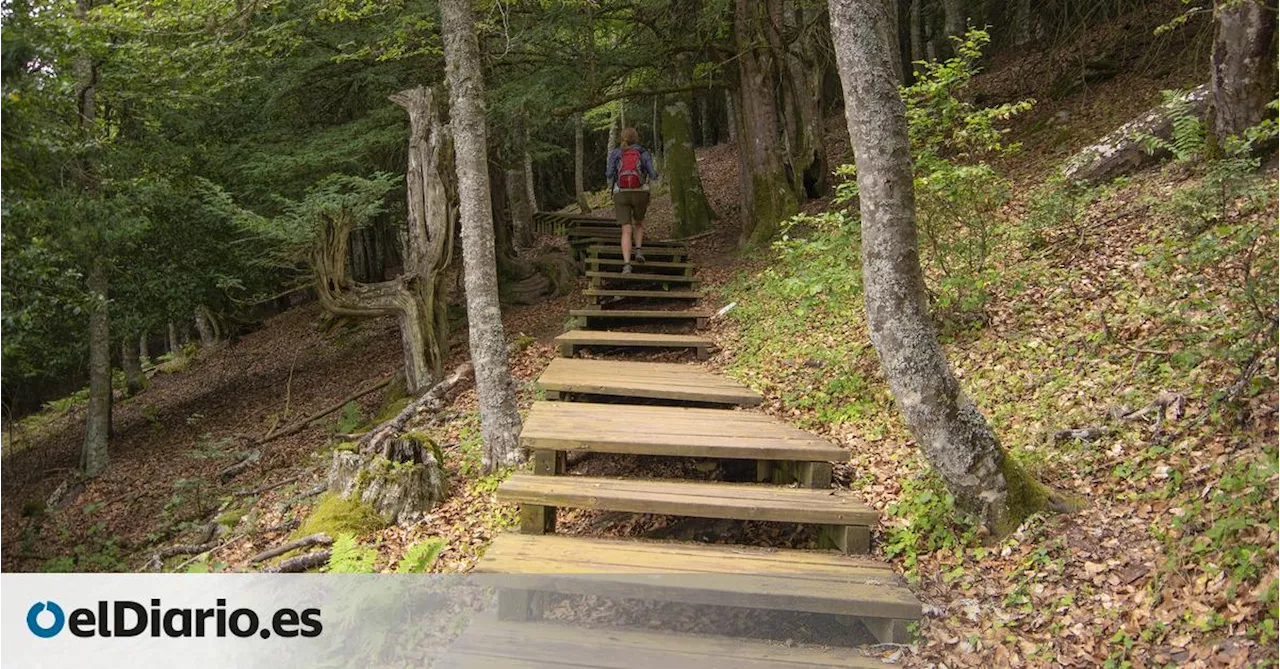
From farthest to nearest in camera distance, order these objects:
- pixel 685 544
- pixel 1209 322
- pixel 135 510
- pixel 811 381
Result: 1. pixel 135 510
2. pixel 811 381
3. pixel 1209 322
4. pixel 685 544

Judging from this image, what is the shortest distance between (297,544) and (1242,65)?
9.74m

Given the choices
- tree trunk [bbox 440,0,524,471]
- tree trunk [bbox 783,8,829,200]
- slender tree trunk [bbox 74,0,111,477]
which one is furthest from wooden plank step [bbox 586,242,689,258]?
slender tree trunk [bbox 74,0,111,477]

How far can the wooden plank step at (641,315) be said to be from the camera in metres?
9.73

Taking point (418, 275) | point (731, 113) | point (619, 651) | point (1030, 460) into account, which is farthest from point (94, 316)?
point (731, 113)

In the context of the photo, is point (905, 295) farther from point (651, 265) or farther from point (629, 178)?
point (651, 265)

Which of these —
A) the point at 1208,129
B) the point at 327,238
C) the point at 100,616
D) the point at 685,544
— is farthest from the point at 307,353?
the point at 1208,129

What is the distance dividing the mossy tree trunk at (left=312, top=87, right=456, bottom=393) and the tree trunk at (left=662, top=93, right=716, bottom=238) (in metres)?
6.88

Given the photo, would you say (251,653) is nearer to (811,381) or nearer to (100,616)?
(100,616)

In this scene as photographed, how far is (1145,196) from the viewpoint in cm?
738

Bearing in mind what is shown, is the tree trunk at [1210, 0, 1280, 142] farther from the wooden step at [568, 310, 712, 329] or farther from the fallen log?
the wooden step at [568, 310, 712, 329]

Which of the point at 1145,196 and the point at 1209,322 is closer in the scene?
the point at 1209,322

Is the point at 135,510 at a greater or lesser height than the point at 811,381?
lesser

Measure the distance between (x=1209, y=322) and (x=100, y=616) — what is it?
8076 mm

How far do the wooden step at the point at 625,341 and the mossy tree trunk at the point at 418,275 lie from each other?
8.18 ft
